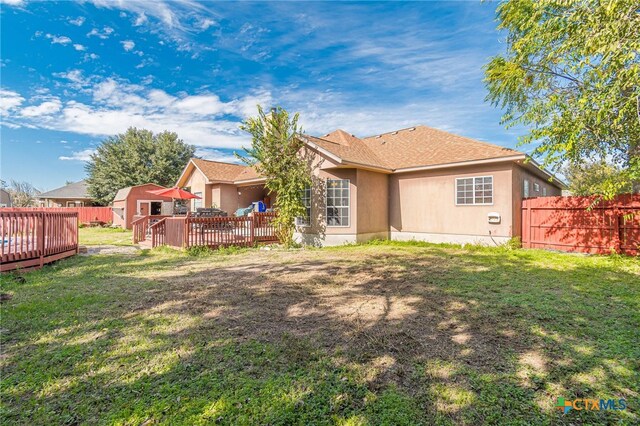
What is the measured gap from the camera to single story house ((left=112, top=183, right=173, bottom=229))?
23.6 metres

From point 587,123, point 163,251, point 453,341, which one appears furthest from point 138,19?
point 587,123

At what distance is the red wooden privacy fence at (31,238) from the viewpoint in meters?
6.72

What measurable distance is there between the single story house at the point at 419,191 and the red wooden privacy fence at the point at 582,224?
0.61 m

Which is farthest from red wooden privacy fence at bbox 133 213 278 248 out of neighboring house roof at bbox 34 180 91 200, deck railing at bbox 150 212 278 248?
neighboring house roof at bbox 34 180 91 200

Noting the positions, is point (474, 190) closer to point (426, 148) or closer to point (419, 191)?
point (419, 191)

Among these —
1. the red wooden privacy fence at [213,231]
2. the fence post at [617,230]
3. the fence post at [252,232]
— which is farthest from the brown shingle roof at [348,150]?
the fence post at [617,230]

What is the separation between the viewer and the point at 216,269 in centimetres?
779

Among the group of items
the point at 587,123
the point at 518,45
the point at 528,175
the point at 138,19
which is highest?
the point at 138,19

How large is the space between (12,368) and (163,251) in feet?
27.9

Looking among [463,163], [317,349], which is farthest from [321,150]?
[317,349]

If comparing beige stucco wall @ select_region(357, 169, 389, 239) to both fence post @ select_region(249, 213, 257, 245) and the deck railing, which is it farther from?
fence post @ select_region(249, 213, 257, 245)

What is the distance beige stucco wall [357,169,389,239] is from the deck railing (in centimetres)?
397

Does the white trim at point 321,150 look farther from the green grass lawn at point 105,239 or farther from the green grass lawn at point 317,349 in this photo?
the green grass lawn at point 105,239

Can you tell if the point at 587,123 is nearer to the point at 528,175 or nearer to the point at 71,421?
the point at 528,175
